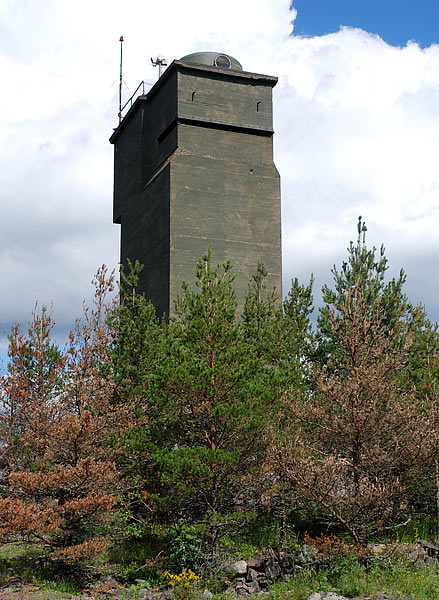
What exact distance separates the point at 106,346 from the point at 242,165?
15.6 metres

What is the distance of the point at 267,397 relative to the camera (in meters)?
20.0

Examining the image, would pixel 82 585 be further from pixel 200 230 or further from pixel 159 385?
pixel 200 230

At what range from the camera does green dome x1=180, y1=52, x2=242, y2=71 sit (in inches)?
1471

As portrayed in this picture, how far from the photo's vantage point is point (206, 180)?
34.9 metres

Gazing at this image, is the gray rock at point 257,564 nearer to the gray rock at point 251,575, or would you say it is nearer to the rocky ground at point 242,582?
the rocky ground at point 242,582

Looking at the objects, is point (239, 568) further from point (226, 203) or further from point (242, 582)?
point (226, 203)

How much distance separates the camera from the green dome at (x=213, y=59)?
37.4 meters

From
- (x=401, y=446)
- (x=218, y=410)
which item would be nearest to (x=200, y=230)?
(x=218, y=410)

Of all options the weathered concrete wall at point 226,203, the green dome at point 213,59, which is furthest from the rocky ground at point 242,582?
the green dome at point 213,59

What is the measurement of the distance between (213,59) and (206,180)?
7.46 m

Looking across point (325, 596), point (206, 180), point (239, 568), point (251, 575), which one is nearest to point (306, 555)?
point (251, 575)

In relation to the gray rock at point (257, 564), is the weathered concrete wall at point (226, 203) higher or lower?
higher

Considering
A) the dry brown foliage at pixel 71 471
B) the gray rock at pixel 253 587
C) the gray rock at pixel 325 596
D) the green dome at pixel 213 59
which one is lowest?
the gray rock at pixel 253 587

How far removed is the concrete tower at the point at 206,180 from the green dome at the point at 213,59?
72 mm
